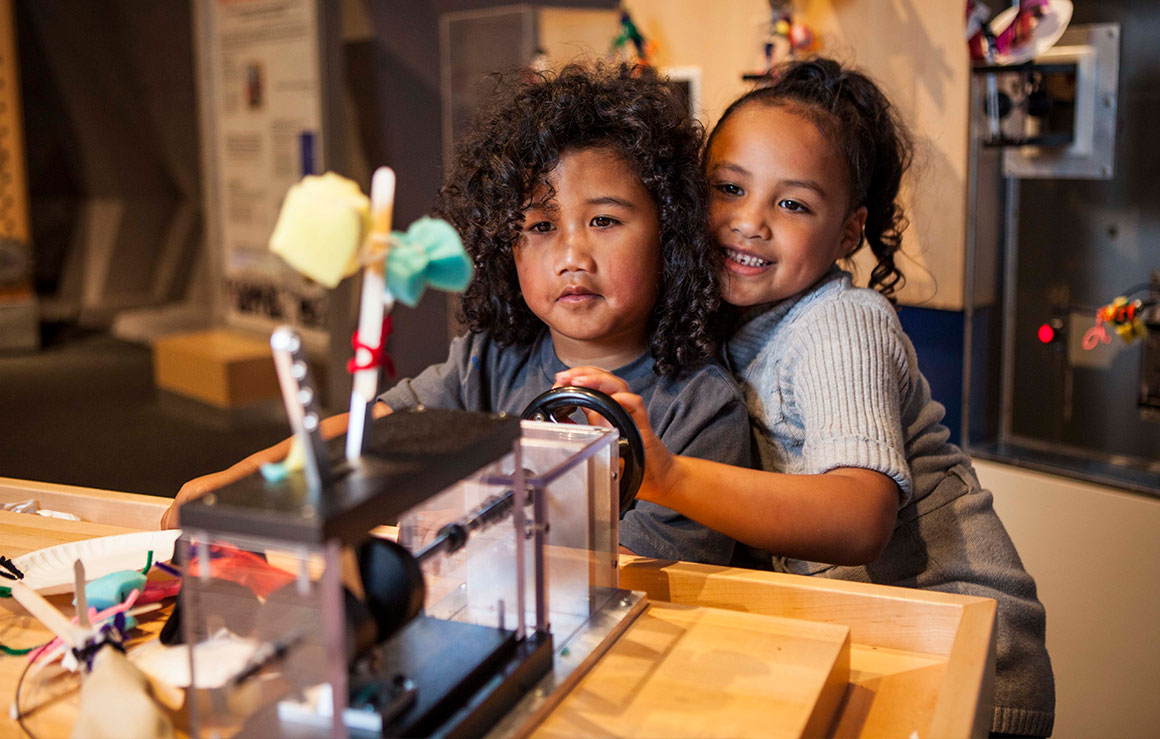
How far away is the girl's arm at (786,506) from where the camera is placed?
3.18ft

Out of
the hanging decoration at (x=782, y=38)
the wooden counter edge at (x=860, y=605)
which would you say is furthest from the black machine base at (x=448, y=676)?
the hanging decoration at (x=782, y=38)

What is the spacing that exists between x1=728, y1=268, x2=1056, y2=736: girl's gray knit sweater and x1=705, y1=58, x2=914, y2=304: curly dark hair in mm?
170

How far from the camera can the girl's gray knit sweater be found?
1.09 m

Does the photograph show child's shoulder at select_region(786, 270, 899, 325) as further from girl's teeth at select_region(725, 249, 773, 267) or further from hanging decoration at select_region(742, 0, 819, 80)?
hanging decoration at select_region(742, 0, 819, 80)

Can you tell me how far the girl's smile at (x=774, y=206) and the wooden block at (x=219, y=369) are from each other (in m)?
3.62

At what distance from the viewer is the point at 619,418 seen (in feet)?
2.86

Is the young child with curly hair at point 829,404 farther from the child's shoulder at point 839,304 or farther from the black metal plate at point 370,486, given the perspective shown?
the black metal plate at point 370,486

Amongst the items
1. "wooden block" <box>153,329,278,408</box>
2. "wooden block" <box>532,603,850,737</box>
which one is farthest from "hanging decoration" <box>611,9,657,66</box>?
"wooden block" <box>153,329,278,408</box>

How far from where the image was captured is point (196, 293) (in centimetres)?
646

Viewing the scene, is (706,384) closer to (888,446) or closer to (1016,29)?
(888,446)

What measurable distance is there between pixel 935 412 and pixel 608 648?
639 millimetres

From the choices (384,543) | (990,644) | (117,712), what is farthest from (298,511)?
(990,644)

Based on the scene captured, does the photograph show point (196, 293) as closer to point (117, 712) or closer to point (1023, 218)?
point (1023, 218)

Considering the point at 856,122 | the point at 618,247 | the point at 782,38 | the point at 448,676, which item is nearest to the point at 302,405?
the point at 448,676
